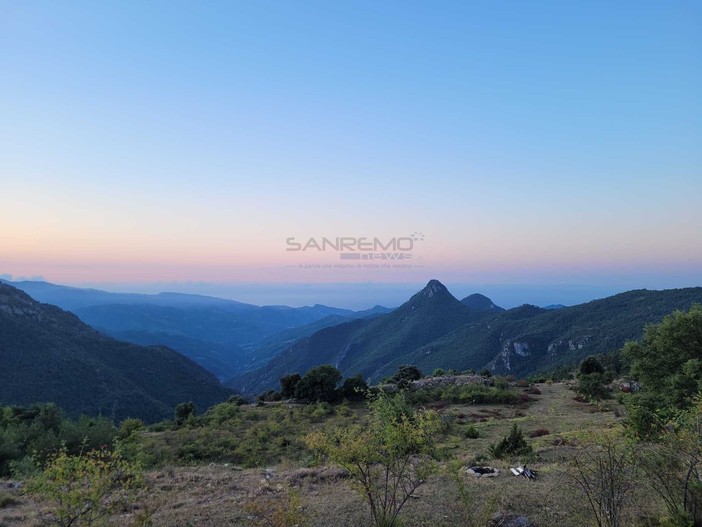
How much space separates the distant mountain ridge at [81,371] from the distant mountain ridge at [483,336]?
41.9m

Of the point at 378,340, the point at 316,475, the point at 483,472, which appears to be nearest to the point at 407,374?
the point at 483,472

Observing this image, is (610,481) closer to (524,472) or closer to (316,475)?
(524,472)

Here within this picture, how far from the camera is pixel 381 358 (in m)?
117

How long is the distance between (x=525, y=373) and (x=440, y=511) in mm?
67681

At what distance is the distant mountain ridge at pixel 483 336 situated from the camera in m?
71.1

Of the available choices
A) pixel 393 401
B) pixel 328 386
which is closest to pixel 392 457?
pixel 393 401

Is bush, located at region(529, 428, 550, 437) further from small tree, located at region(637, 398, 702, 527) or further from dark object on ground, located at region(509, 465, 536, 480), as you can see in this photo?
small tree, located at region(637, 398, 702, 527)

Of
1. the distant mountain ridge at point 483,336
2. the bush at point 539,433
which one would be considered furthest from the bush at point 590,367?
the distant mountain ridge at point 483,336

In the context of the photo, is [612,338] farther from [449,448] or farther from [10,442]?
[10,442]

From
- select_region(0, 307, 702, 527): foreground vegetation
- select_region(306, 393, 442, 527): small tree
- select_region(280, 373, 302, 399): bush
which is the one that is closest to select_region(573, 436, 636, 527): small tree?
select_region(0, 307, 702, 527): foreground vegetation

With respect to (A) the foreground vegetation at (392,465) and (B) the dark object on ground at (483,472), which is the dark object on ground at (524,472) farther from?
(B) the dark object on ground at (483,472)

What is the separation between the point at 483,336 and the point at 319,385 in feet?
230

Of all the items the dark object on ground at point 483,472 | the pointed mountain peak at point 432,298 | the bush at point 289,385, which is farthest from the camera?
the pointed mountain peak at point 432,298

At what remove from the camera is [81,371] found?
60.9m
